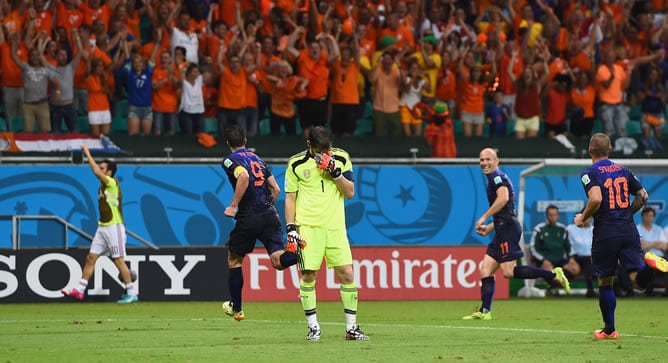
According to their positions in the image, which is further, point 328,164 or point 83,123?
point 83,123

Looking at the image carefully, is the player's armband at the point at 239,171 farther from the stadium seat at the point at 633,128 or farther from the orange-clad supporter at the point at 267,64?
the stadium seat at the point at 633,128

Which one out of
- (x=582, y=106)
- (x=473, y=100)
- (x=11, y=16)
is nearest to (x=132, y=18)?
(x=11, y=16)

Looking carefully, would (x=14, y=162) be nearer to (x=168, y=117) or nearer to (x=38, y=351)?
(x=168, y=117)

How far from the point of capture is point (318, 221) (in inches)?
518

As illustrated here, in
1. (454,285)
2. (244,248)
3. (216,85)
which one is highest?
(216,85)

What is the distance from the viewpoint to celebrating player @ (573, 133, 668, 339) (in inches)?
513

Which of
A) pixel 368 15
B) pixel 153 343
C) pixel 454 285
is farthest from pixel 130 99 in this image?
pixel 153 343

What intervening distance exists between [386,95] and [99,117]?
5640mm

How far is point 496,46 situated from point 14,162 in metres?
10.1

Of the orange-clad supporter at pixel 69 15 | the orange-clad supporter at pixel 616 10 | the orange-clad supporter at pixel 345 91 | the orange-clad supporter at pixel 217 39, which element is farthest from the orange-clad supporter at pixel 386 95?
the orange-clad supporter at pixel 616 10

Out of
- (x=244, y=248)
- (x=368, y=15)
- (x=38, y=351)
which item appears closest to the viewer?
(x=38, y=351)

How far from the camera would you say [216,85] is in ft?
81.9

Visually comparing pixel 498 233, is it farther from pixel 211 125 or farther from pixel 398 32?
pixel 398 32

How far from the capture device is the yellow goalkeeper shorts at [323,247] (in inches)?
514
